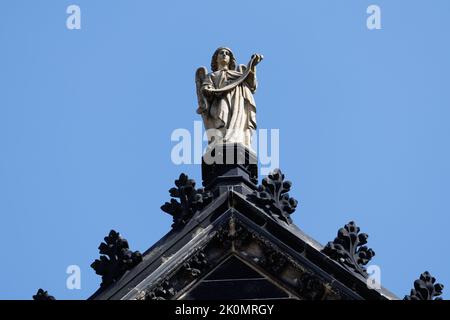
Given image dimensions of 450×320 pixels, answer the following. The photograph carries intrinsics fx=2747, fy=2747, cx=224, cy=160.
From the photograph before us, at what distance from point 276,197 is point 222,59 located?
4.19 m

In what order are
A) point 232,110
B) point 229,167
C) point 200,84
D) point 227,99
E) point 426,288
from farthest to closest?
point 200,84 < point 227,99 < point 232,110 < point 229,167 < point 426,288

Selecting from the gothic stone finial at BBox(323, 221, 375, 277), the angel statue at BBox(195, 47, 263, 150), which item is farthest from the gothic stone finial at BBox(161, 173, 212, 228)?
the gothic stone finial at BBox(323, 221, 375, 277)

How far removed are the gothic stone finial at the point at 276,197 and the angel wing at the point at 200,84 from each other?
2650 millimetres

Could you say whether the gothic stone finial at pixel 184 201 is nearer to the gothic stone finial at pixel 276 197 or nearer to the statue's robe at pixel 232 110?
the gothic stone finial at pixel 276 197

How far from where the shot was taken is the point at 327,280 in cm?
4056

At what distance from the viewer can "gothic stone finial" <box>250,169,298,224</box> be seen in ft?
137

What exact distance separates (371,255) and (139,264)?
3.49m

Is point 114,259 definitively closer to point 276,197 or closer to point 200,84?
point 276,197

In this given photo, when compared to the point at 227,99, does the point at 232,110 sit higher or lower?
lower

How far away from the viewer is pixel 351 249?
4122 cm

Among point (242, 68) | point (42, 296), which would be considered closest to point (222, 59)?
point (242, 68)

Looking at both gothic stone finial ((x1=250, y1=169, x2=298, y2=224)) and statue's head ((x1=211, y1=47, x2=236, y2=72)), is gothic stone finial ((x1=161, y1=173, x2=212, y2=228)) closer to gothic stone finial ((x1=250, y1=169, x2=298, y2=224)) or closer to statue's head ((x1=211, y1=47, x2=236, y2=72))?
gothic stone finial ((x1=250, y1=169, x2=298, y2=224))

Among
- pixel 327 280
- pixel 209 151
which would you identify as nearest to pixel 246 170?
pixel 209 151
